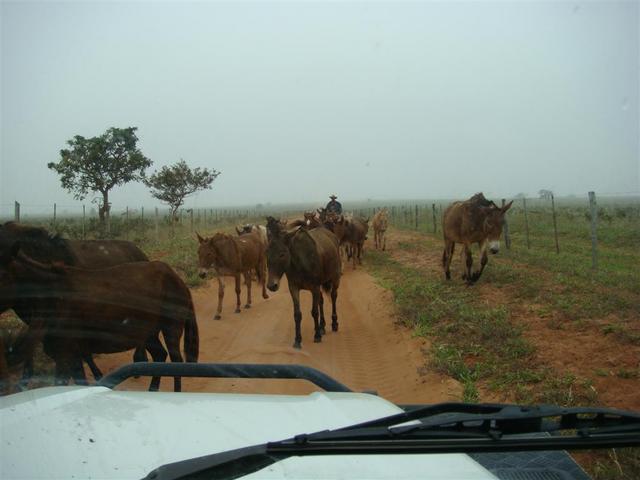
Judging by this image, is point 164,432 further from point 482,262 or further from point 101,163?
point 101,163

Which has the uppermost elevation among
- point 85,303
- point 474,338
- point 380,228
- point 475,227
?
point 475,227

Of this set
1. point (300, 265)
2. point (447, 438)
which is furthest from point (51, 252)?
point (447, 438)

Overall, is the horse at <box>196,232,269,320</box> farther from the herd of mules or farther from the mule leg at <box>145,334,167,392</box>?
the mule leg at <box>145,334,167,392</box>

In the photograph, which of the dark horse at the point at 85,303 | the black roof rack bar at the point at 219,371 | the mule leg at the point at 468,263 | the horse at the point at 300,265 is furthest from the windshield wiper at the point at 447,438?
the mule leg at the point at 468,263

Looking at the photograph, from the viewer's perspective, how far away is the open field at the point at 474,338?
17.0 ft

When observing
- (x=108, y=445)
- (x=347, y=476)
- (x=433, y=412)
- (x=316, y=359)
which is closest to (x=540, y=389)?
(x=316, y=359)

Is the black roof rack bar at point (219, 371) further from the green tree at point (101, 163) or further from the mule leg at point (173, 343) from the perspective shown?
the green tree at point (101, 163)

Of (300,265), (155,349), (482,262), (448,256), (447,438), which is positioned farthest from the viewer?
(448,256)

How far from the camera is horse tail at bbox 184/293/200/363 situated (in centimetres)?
561

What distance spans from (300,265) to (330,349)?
1.54 meters

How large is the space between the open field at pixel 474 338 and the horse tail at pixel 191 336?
0.53 metres

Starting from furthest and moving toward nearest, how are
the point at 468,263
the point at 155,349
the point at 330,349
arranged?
1. the point at 468,263
2. the point at 330,349
3. the point at 155,349

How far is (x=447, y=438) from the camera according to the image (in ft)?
5.18

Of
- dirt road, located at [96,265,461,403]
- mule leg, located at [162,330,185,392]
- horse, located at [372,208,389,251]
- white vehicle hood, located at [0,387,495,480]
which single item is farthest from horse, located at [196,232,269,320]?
horse, located at [372,208,389,251]
